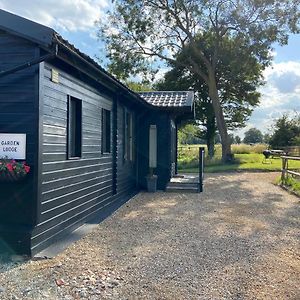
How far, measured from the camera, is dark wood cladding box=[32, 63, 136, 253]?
510 centimetres

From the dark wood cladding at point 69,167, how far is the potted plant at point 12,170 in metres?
→ 0.35

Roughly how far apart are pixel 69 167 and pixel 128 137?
4.95 meters

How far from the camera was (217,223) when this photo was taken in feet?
22.6

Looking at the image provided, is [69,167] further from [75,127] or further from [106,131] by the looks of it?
[106,131]

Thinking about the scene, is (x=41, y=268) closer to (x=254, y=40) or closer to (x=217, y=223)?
(x=217, y=223)

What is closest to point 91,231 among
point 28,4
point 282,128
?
point 28,4

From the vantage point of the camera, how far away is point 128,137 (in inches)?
429

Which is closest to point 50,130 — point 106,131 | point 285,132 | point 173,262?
point 173,262

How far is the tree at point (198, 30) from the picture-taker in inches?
910

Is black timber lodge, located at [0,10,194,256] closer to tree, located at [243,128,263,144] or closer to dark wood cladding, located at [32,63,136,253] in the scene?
dark wood cladding, located at [32,63,136,253]

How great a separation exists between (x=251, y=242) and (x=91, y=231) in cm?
259

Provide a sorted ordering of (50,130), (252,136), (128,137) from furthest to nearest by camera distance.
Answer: (252,136) → (128,137) → (50,130)

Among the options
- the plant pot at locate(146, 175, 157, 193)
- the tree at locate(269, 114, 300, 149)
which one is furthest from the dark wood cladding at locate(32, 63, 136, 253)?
the tree at locate(269, 114, 300, 149)

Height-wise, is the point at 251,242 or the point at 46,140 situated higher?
the point at 46,140
